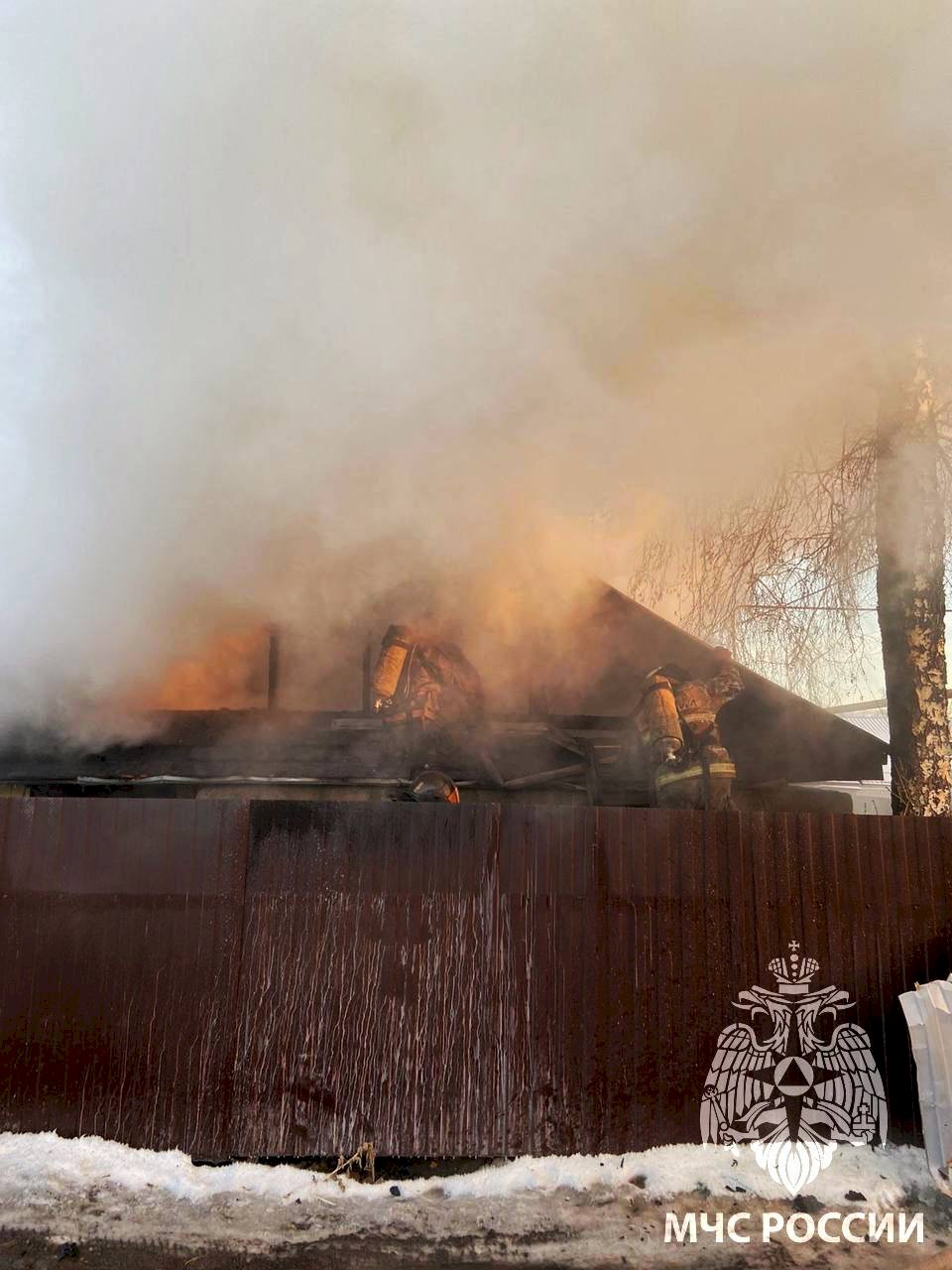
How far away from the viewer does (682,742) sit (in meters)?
5.37

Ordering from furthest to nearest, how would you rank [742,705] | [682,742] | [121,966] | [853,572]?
[742,705], [853,572], [682,742], [121,966]

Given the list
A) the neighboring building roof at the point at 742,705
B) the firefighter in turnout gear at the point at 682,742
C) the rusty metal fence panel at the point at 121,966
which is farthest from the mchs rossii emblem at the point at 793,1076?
the neighboring building roof at the point at 742,705

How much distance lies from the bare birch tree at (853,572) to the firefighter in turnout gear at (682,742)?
111 cm

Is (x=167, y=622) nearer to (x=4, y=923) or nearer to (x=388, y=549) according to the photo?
(x=388, y=549)

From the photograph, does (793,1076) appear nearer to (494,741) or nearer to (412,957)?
(412,957)

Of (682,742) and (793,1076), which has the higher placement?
(682,742)

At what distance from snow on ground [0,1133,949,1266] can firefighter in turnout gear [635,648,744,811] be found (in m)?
2.14

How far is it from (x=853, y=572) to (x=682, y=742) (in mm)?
1860

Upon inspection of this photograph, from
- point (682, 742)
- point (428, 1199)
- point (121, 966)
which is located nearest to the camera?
point (428, 1199)

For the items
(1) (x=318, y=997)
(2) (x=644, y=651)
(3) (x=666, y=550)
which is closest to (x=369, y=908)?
(1) (x=318, y=997)

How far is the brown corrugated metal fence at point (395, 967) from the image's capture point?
3539mm

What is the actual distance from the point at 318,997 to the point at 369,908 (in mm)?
433

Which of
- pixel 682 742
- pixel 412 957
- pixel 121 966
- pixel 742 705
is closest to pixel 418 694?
pixel 682 742

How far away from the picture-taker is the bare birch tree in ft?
16.9
